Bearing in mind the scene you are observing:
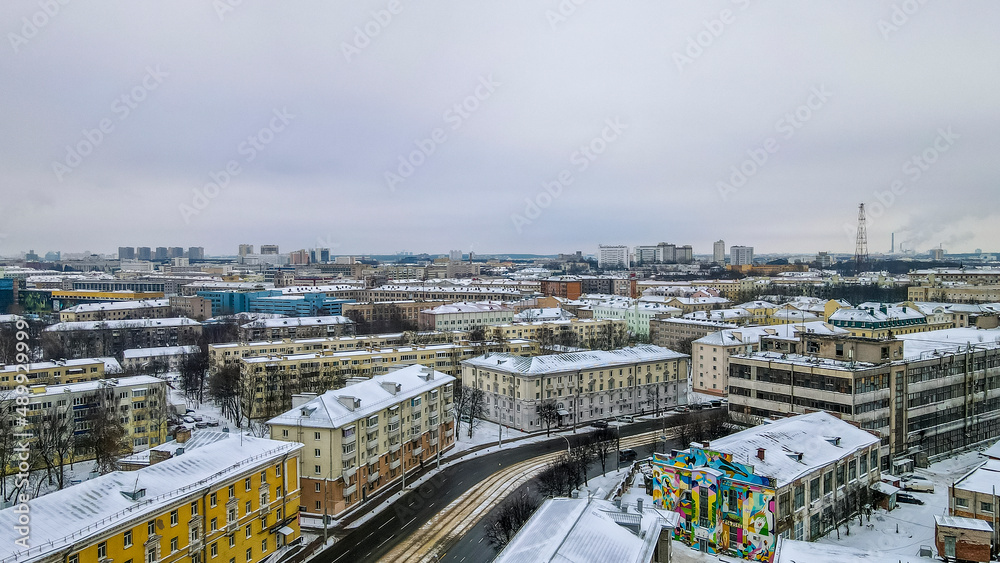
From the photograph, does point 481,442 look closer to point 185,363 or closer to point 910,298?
point 185,363

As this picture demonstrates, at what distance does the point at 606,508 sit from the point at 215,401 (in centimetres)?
4120

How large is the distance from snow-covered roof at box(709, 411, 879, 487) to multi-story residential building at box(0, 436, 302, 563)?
54.9 feet

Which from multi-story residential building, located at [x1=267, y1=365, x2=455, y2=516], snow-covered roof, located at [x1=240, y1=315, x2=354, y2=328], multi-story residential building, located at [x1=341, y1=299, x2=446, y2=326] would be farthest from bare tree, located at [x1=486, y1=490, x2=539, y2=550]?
multi-story residential building, located at [x1=341, y1=299, x2=446, y2=326]

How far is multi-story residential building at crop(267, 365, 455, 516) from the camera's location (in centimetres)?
2900

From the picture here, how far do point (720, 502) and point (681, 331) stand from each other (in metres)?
53.5

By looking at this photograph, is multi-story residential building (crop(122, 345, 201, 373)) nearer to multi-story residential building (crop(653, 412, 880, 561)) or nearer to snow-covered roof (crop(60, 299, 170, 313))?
snow-covered roof (crop(60, 299, 170, 313))

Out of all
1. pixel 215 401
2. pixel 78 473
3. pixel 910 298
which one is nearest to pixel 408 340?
pixel 215 401

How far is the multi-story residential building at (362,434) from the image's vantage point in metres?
29.0

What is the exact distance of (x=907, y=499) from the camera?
1184 inches

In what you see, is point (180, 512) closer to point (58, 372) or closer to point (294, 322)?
point (58, 372)

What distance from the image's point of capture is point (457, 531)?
2739cm

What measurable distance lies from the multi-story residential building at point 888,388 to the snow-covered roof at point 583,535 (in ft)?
60.0

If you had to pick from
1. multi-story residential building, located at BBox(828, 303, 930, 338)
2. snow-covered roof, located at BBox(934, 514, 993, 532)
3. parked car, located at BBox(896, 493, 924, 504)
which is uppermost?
multi-story residential building, located at BBox(828, 303, 930, 338)

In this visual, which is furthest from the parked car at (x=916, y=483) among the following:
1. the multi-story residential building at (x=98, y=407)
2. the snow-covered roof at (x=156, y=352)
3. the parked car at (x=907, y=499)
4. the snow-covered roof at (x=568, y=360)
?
the snow-covered roof at (x=156, y=352)
